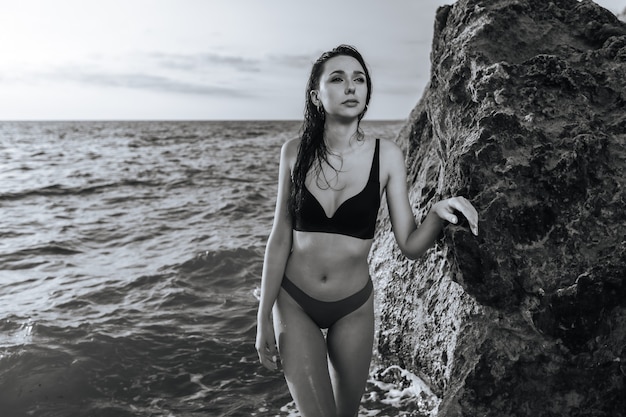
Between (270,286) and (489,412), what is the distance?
4.43ft

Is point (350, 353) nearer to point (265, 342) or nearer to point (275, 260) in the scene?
point (265, 342)

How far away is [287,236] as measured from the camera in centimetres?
308

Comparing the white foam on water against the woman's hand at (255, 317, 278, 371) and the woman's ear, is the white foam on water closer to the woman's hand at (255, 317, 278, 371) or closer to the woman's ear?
the woman's hand at (255, 317, 278, 371)

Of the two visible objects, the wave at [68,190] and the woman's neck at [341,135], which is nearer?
the woman's neck at [341,135]

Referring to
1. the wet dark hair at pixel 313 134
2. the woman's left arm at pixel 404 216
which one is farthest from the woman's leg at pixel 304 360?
the woman's left arm at pixel 404 216

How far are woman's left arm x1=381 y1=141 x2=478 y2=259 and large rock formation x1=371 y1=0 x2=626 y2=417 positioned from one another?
11 centimetres

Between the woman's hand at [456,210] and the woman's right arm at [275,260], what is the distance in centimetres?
85

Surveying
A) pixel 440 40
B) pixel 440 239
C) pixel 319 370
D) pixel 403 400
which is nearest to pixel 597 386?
pixel 440 239

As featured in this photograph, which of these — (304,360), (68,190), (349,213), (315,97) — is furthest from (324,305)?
(68,190)

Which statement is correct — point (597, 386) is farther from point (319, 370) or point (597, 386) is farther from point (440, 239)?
point (319, 370)

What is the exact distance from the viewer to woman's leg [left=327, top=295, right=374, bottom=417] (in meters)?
3.06

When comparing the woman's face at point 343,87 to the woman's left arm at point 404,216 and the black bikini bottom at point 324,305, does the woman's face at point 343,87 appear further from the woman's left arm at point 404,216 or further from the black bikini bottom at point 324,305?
the black bikini bottom at point 324,305

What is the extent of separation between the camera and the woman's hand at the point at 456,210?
2.56m

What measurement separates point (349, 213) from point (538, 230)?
3.19 ft
